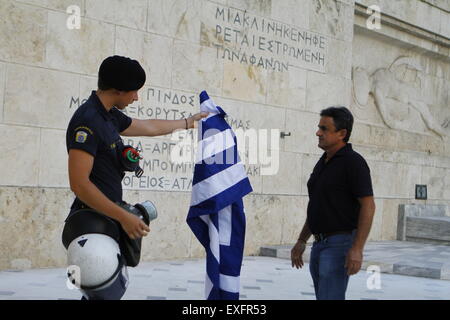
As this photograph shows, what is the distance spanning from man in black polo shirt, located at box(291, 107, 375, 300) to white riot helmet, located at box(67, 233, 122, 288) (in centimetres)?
160

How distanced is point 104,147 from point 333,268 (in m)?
1.73

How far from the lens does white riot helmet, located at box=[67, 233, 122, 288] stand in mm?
3320

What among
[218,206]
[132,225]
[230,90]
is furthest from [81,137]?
[230,90]

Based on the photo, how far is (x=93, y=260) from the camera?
332cm

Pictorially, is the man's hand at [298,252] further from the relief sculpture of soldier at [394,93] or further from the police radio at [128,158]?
the relief sculpture of soldier at [394,93]

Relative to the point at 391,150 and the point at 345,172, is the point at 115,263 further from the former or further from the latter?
the point at 391,150

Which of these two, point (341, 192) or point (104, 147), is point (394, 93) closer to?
point (341, 192)

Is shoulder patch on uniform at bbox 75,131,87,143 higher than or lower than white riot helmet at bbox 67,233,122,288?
higher

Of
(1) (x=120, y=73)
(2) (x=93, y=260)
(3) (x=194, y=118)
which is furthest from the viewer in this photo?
(3) (x=194, y=118)

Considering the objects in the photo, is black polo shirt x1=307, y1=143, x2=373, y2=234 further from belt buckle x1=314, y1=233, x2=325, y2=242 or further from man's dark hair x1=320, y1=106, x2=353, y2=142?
man's dark hair x1=320, y1=106, x2=353, y2=142

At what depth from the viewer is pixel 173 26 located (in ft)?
30.9

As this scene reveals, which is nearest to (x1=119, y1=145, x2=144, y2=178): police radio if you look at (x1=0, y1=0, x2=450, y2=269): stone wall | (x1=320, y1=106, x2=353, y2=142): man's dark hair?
(x1=320, y1=106, x2=353, y2=142): man's dark hair

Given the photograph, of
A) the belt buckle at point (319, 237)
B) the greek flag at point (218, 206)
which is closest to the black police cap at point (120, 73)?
the greek flag at point (218, 206)

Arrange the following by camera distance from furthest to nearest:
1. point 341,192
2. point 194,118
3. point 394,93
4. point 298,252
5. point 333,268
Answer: point 394,93, point 298,252, point 194,118, point 341,192, point 333,268
